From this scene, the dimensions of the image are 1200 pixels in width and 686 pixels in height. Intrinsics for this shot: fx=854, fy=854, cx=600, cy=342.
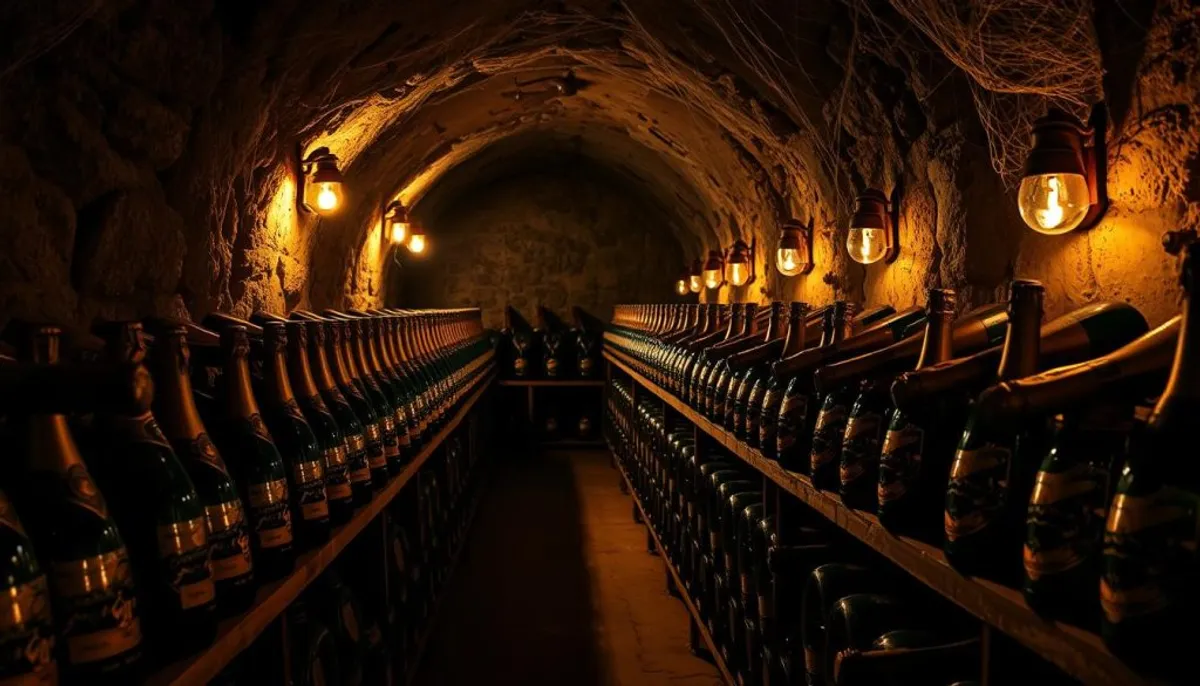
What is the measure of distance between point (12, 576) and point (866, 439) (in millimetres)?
1198

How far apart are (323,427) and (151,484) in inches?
26.2

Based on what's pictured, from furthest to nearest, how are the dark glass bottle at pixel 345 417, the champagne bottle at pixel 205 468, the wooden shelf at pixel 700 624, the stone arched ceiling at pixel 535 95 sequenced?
the wooden shelf at pixel 700 624, the stone arched ceiling at pixel 535 95, the dark glass bottle at pixel 345 417, the champagne bottle at pixel 205 468

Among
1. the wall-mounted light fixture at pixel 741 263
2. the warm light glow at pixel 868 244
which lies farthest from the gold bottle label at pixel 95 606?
the wall-mounted light fixture at pixel 741 263

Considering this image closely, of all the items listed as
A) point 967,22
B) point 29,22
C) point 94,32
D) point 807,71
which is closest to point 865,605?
point 967,22

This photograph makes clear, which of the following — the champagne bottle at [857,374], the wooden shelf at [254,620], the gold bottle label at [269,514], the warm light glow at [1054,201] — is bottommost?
the wooden shelf at [254,620]

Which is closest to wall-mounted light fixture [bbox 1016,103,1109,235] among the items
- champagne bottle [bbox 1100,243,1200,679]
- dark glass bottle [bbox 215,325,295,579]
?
champagne bottle [bbox 1100,243,1200,679]

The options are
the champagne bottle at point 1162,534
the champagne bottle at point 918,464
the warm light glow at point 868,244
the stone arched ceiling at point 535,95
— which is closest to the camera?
the champagne bottle at point 1162,534

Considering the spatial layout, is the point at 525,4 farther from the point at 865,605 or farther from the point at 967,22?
the point at 865,605

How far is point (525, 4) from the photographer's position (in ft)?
14.0

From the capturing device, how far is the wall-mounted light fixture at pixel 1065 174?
2.23 m

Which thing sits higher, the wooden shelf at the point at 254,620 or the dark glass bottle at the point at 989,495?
the dark glass bottle at the point at 989,495

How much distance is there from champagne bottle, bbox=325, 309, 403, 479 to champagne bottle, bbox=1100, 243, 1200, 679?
1.66 meters

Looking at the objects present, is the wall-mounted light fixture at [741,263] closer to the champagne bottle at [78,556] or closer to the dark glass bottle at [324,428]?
the dark glass bottle at [324,428]

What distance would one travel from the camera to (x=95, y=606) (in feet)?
2.96
